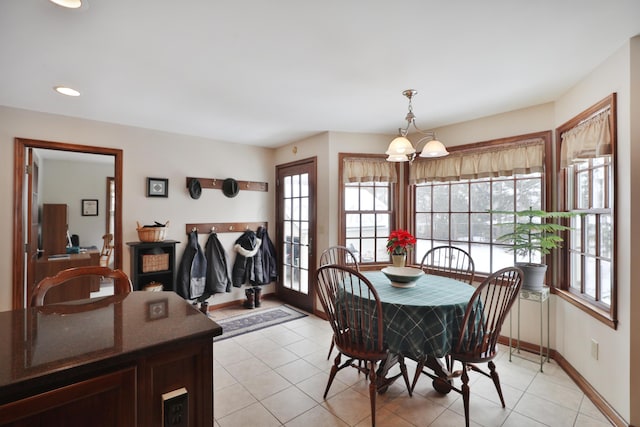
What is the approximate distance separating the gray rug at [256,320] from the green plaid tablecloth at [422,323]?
80.3 inches

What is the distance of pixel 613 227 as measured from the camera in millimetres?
2076

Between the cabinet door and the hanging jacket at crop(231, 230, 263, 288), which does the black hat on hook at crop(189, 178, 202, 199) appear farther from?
the cabinet door

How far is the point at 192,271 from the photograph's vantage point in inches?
153

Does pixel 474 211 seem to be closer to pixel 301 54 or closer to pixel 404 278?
pixel 404 278

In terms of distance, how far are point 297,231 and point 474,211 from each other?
2319 mm

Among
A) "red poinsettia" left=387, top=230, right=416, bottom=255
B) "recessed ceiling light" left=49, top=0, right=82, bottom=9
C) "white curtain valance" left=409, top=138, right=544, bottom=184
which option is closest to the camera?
"recessed ceiling light" left=49, top=0, right=82, bottom=9

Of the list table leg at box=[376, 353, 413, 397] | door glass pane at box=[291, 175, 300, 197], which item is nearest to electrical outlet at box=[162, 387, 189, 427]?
table leg at box=[376, 353, 413, 397]

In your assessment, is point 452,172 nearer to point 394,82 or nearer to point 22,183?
point 394,82

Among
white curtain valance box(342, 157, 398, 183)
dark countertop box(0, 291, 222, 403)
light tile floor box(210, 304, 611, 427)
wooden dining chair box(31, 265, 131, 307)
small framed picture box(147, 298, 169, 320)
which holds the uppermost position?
white curtain valance box(342, 157, 398, 183)

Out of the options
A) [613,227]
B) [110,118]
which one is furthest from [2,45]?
[613,227]

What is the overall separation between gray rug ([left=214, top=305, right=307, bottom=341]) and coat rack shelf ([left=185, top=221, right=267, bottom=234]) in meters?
1.18

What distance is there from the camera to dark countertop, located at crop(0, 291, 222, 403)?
0.89m

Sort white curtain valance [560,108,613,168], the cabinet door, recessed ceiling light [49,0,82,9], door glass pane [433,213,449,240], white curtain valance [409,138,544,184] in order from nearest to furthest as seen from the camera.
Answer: the cabinet door → recessed ceiling light [49,0,82,9] → white curtain valance [560,108,613,168] → white curtain valance [409,138,544,184] → door glass pane [433,213,449,240]

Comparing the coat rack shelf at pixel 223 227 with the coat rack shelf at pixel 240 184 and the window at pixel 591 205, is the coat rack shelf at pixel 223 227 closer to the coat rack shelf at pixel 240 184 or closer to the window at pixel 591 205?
the coat rack shelf at pixel 240 184
